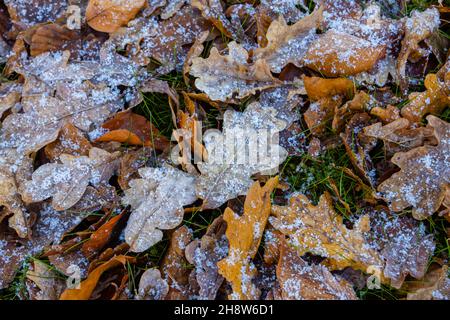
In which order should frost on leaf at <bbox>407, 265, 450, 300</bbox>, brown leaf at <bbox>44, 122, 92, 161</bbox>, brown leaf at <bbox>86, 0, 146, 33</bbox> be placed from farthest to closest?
brown leaf at <bbox>86, 0, 146, 33</bbox>, brown leaf at <bbox>44, 122, 92, 161</bbox>, frost on leaf at <bbox>407, 265, 450, 300</bbox>

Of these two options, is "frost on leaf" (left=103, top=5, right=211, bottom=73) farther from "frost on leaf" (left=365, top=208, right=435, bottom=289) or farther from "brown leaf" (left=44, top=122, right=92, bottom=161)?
"frost on leaf" (left=365, top=208, right=435, bottom=289)

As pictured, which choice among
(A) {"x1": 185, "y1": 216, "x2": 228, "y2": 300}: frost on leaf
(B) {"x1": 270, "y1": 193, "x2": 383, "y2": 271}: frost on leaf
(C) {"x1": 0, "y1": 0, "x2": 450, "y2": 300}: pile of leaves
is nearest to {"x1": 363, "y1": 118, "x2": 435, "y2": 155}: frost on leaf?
(C) {"x1": 0, "y1": 0, "x2": 450, "y2": 300}: pile of leaves

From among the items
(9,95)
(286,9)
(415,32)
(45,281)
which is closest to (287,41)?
(286,9)

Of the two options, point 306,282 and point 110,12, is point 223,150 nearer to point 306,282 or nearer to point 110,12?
point 306,282

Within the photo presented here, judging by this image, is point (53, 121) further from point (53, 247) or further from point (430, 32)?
point (430, 32)

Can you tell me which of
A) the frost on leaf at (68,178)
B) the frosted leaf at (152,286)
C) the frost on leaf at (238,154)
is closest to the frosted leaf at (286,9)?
the frost on leaf at (238,154)

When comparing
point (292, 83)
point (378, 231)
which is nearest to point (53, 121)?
point (292, 83)
